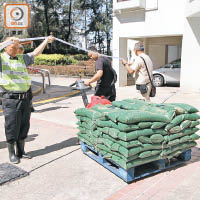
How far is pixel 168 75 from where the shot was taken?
14031mm

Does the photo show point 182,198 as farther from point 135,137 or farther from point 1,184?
point 1,184

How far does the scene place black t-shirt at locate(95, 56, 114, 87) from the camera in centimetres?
487

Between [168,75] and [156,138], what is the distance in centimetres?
1097

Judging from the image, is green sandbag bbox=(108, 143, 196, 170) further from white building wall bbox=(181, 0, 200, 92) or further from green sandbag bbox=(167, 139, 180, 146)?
white building wall bbox=(181, 0, 200, 92)

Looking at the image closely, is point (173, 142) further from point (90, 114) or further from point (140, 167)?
point (90, 114)

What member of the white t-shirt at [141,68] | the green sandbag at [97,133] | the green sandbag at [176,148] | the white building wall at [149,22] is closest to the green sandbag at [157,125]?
the green sandbag at [176,148]

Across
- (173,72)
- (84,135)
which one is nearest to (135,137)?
(84,135)

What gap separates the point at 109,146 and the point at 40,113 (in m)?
4.75

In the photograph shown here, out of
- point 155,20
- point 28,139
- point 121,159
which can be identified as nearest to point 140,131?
point 121,159

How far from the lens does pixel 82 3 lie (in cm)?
3816

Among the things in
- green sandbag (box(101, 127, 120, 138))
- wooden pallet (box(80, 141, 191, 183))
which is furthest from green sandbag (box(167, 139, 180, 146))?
green sandbag (box(101, 127, 120, 138))

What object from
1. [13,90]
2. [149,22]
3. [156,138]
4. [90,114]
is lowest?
[156,138]

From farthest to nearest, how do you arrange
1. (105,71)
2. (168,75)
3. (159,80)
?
(159,80) < (168,75) < (105,71)

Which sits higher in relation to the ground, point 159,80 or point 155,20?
point 155,20
